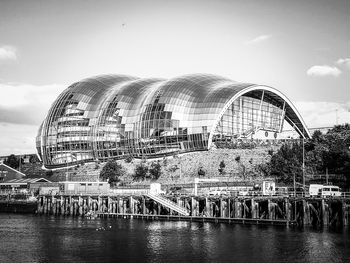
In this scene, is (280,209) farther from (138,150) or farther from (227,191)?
(138,150)

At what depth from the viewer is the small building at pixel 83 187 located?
352 ft

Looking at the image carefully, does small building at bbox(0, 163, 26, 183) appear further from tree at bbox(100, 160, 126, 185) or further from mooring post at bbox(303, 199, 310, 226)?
mooring post at bbox(303, 199, 310, 226)

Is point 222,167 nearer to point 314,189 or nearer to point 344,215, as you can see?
point 314,189

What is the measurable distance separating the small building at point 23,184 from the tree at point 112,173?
39.6 feet

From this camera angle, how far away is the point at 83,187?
109 m

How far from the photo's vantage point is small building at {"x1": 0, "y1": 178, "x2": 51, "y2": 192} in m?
119

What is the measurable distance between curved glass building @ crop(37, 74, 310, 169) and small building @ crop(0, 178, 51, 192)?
20204 millimetres

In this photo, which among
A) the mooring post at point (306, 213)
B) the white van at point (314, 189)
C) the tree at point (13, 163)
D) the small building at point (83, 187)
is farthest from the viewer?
the tree at point (13, 163)

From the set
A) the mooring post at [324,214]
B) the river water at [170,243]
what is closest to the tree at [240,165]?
the river water at [170,243]

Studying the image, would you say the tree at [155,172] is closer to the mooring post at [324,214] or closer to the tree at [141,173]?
the tree at [141,173]

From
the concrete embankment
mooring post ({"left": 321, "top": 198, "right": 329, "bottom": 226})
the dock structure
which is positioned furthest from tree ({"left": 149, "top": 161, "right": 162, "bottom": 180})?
mooring post ({"left": 321, "top": 198, "right": 329, "bottom": 226})

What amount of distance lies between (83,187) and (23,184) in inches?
812

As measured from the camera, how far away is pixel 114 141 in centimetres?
13825

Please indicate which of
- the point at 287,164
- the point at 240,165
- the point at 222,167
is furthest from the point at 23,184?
the point at 287,164
